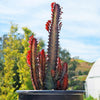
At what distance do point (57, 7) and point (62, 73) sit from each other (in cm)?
75

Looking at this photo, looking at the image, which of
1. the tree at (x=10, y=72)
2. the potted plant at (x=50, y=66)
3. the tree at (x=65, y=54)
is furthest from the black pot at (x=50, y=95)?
the tree at (x=65, y=54)

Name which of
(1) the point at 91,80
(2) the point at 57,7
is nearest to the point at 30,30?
(2) the point at 57,7

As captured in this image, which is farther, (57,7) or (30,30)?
(30,30)

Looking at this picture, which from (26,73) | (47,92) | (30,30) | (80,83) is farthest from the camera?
(80,83)

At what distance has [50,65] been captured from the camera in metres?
2.55

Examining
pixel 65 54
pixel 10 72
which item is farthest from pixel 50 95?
pixel 65 54

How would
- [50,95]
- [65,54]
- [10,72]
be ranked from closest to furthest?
[50,95] → [10,72] → [65,54]

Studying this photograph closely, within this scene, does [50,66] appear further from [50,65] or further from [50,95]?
[50,95]

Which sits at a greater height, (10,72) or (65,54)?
(65,54)

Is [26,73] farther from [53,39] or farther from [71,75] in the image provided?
[71,75]

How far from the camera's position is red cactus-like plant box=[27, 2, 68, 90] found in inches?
100

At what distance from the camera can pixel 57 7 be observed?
268cm

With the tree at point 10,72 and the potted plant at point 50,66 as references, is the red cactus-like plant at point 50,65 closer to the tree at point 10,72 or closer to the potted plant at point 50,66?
the potted plant at point 50,66

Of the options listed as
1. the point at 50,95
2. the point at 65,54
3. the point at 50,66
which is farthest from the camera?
the point at 65,54
